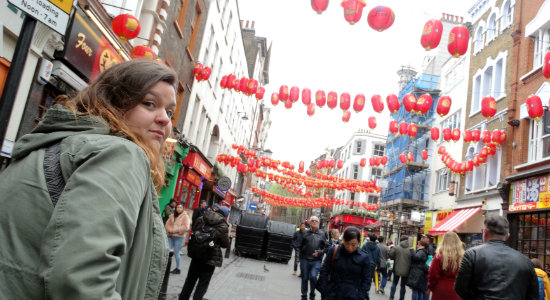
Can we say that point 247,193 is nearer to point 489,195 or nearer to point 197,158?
point 197,158

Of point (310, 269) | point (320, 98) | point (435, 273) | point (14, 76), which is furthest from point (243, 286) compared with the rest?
point (14, 76)

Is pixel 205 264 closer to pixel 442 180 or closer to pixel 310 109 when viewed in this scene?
pixel 310 109

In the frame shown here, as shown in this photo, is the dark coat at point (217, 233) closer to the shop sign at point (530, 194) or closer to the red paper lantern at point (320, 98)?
the red paper lantern at point (320, 98)

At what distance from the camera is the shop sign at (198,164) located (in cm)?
1978

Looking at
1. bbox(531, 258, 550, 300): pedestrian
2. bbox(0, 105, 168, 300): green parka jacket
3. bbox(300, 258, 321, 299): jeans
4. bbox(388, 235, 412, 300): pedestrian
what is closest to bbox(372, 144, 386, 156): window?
bbox(388, 235, 412, 300): pedestrian

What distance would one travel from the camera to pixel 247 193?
58.4 meters

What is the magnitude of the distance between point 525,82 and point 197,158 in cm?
1576

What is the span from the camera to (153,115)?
4.98 ft

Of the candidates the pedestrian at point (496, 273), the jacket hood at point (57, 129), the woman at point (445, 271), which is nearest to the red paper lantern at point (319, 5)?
the woman at point (445, 271)

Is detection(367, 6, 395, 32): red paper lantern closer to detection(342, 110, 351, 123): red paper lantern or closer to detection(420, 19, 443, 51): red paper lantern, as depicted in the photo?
detection(420, 19, 443, 51): red paper lantern

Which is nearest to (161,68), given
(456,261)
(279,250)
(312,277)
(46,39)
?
(456,261)

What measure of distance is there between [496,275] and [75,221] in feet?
13.4

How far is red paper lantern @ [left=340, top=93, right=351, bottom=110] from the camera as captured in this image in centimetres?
1518

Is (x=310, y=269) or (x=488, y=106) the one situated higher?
(x=488, y=106)
